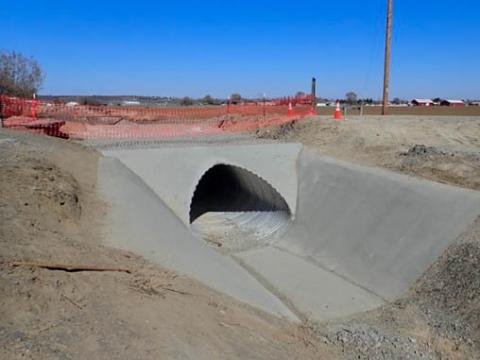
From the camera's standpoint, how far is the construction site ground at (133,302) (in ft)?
15.1

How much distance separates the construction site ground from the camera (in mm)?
4602

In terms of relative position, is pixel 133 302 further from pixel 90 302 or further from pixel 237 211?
pixel 237 211

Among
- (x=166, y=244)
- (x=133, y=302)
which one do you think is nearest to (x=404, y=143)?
(x=166, y=244)

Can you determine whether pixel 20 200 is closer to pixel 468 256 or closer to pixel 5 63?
pixel 468 256

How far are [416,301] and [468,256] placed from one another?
4.31ft

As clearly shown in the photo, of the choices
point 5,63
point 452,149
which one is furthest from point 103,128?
point 5,63

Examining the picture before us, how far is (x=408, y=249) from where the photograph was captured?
10.3 m

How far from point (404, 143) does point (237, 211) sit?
6485 mm

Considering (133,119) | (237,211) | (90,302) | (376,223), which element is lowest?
(237,211)

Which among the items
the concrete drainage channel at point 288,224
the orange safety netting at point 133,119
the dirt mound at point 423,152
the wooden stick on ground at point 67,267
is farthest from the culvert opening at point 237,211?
the wooden stick on ground at point 67,267

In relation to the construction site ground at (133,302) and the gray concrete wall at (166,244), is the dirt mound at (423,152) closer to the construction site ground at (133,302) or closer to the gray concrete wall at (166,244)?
the construction site ground at (133,302)

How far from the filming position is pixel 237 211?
1764 centimetres

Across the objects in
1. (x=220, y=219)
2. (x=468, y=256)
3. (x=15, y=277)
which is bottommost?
(x=220, y=219)

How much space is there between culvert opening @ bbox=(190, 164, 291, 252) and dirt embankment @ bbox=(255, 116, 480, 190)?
2626 mm
